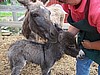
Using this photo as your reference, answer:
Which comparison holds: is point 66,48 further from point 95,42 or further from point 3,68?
point 3,68

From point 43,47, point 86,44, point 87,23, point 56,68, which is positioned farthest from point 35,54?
point 56,68

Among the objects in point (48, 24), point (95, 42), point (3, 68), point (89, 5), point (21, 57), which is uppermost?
point (89, 5)

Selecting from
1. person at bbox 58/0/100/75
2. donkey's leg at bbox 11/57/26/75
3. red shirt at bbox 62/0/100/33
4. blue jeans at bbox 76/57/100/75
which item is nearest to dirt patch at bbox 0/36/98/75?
blue jeans at bbox 76/57/100/75

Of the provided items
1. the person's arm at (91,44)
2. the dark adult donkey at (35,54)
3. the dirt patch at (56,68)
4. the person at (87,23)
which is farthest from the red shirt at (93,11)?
the dirt patch at (56,68)

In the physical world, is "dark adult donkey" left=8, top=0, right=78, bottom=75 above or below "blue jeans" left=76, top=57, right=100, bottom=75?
above

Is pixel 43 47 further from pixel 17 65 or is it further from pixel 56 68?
pixel 56 68

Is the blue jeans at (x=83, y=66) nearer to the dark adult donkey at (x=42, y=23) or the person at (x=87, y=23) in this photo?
the person at (x=87, y=23)

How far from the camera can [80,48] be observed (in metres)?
1.78

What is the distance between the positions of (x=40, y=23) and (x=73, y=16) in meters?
0.24

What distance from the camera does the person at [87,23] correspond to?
4.69ft

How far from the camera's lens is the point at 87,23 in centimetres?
155

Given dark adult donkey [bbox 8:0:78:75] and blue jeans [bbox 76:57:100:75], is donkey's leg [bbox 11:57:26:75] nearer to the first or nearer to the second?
dark adult donkey [bbox 8:0:78:75]

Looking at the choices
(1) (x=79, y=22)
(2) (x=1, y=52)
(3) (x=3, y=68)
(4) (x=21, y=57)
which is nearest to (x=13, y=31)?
(2) (x=1, y=52)

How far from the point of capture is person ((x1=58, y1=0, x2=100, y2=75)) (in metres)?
1.43
